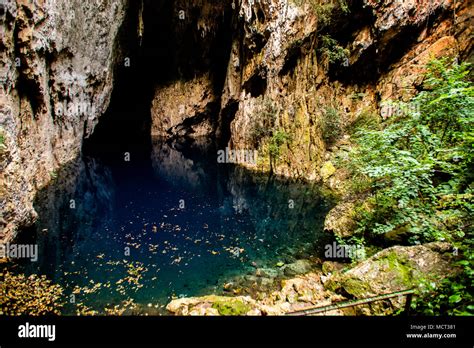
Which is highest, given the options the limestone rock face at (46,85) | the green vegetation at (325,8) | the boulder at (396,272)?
the green vegetation at (325,8)

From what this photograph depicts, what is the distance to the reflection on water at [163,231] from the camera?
293 inches

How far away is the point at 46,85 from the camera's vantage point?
15133mm

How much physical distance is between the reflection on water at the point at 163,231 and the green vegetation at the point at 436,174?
3.74 m

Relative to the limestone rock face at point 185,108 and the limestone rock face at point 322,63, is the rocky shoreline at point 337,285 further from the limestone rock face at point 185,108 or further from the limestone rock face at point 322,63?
the limestone rock face at point 185,108

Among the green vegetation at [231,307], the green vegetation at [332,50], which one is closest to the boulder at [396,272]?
the green vegetation at [231,307]

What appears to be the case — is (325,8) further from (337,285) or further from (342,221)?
(337,285)

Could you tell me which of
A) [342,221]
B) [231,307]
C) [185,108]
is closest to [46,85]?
[231,307]

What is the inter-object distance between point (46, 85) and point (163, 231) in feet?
37.6

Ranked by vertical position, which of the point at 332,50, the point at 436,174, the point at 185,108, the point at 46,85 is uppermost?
the point at 185,108

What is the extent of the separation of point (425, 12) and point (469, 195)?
1428 cm

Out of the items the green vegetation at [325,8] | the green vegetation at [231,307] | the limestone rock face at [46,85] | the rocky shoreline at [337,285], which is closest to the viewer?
the rocky shoreline at [337,285]

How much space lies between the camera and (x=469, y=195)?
4461mm
